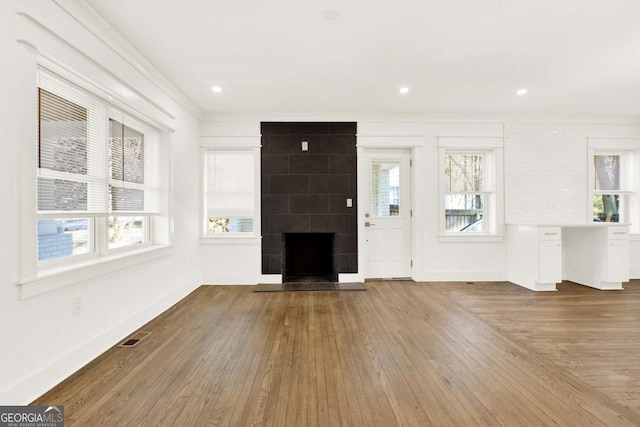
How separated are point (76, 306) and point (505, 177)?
5.54 metres

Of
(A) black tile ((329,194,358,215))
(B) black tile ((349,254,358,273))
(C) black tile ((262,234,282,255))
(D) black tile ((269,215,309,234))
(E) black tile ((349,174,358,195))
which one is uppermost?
(E) black tile ((349,174,358,195))

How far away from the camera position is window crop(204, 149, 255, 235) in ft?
15.3

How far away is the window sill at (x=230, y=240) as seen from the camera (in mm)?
4594

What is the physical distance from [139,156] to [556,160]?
596 centimetres

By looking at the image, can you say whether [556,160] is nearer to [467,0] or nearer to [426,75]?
[426,75]

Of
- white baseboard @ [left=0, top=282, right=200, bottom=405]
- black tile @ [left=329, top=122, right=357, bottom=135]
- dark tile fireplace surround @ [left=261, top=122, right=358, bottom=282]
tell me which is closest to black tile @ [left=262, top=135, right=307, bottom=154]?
dark tile fireplace surround @ [left=261, top=122, right=358, bottom=282]

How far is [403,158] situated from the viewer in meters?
4.91

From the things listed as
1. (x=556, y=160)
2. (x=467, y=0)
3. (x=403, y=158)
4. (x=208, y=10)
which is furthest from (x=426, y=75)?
(x=556, y=160)

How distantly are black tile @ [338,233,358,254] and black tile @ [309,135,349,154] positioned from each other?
4.35 feet

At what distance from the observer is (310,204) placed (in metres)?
4.67

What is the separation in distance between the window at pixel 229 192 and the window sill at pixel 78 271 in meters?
1.52

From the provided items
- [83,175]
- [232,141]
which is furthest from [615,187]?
[83,175]

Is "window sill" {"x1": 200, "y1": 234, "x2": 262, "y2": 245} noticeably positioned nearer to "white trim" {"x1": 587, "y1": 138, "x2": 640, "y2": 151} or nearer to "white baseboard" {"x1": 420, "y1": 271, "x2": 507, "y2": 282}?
"white baseboard" {"x1": 420, "y1": 271, "x2": 507, "y2": 282}

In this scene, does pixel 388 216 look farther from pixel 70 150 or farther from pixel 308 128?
pixel 70 150
